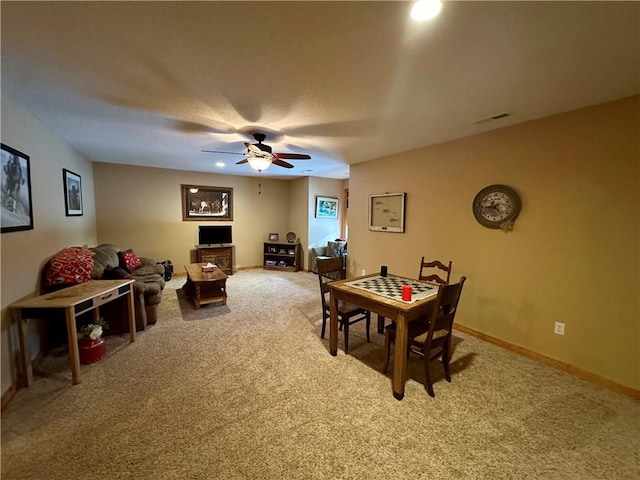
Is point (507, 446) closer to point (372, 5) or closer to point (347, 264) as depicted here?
point (372, 5)

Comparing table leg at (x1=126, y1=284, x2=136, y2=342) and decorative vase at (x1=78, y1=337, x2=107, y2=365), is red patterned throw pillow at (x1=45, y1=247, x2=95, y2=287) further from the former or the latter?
decorative vase at (x1=78, y1=337, x2=107, y2=365)

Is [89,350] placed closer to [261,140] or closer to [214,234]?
[261,140]

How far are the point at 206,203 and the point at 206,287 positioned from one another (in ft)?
8.74

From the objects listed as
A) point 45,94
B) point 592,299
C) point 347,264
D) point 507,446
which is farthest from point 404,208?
point 45,94

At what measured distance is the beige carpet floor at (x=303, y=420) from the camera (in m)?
1.48

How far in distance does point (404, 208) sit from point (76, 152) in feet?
16.5

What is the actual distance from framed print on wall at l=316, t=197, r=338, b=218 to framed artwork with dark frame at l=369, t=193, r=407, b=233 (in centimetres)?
235

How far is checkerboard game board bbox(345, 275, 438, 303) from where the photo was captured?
231 cm

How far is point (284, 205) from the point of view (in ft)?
23.8

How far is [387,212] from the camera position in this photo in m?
4.17

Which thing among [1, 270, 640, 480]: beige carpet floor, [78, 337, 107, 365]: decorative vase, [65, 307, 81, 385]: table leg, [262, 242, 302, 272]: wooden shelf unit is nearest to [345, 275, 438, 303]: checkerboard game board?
[1, 270, 640, 480]: beige carpet floor

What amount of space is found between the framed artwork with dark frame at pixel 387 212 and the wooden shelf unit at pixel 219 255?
3.50 m

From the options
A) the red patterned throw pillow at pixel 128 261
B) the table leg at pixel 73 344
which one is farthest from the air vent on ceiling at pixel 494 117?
the red patterned throw pillow at pixel 128 261

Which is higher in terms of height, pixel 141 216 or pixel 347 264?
pixel 141 216
